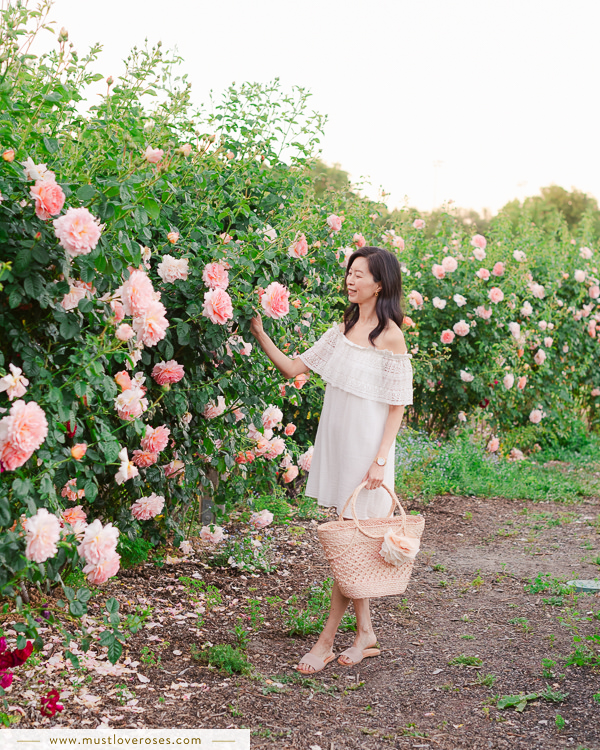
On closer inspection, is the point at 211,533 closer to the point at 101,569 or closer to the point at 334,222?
the point at 101,569

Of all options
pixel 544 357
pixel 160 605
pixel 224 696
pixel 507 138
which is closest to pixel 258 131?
pixel 160 605

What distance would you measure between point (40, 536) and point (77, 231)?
29.7 inches

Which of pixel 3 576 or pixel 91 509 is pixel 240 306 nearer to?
pixel 91 509

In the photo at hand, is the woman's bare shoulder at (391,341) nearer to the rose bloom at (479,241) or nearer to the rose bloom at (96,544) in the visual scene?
the rose bloom at (96,544)

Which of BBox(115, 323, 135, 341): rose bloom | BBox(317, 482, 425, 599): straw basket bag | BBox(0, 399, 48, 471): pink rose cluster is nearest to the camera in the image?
BBox(0, 399, 48, 471): pink rose cluster

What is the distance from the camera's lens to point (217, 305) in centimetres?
256

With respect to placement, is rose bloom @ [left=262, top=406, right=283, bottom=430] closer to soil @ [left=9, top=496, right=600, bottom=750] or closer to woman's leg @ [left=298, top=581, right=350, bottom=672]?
soil @ [left=9, top=496, right=600, bottom=750]

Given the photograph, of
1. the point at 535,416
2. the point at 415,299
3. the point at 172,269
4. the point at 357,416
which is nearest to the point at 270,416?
the point at 357,416

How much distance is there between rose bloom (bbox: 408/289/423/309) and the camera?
6.27m

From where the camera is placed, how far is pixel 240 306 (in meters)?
2.86

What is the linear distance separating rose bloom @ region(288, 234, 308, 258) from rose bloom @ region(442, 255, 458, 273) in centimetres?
344

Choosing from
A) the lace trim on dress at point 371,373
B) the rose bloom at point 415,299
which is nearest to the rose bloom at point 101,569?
the lace trim on dress at point 371,373

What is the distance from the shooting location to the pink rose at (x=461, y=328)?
6406 millimetres

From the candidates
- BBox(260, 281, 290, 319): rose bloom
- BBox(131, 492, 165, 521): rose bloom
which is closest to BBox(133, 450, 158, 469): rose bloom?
BBox(131, 492, 165, 521): rose bloom
